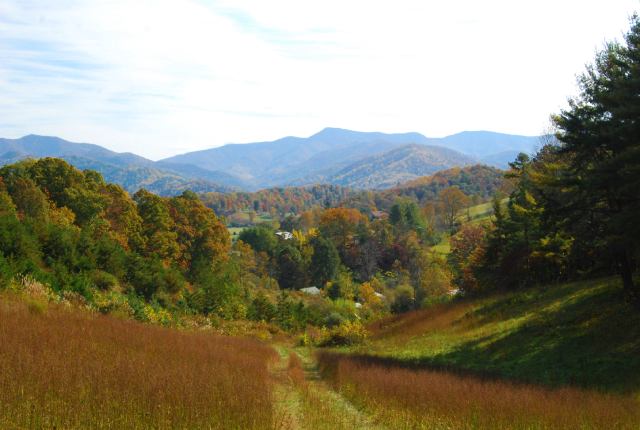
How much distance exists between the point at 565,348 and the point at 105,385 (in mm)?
15325

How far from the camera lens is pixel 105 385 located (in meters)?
7.97

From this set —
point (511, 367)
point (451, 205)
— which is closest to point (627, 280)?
point (511, 367)

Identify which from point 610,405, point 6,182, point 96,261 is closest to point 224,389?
point 610,405

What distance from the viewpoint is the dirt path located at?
916 cm

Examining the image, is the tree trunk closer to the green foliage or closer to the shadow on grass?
the shadow on grass

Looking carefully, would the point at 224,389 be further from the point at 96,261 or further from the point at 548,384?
the point at 96,261

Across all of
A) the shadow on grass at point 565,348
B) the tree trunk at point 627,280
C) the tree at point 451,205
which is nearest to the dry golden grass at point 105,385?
the shadow on grass at point 565,348

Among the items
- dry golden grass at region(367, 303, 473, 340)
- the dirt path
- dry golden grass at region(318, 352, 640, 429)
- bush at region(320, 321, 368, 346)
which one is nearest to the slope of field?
dry golden grass at region(318, 352, 640, 429)

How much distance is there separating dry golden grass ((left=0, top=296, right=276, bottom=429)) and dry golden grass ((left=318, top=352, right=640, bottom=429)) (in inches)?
116

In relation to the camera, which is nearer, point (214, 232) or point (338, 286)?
point (214, 232)

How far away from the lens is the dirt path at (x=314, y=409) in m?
9.16

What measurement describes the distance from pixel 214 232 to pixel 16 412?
206 ft

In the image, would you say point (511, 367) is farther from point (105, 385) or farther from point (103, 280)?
point (103, 280)

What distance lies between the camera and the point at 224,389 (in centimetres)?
912
